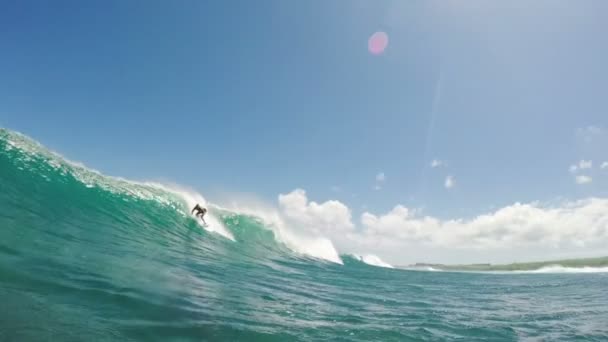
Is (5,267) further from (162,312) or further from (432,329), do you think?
(432,329)

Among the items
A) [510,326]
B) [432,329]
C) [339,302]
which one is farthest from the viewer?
[339,302]

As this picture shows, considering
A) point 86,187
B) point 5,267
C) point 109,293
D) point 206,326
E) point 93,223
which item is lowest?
point 206,326

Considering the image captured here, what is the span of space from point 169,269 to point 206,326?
558cm

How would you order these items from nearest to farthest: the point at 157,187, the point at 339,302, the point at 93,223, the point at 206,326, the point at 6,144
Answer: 1. the point at 206,326
2. the point at 339,302
3. the point at 93,223
4. the point at 6,144
5. the point at 157,187

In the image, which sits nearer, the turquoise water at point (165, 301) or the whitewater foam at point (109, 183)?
the turquoise water at point (165, 301)

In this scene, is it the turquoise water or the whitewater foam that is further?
the whitewater foam

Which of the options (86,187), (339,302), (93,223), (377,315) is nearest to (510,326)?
(377,315)

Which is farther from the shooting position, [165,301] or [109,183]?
[109,183]

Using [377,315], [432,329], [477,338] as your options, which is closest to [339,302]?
[377,315]

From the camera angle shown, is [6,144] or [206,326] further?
[6,144]

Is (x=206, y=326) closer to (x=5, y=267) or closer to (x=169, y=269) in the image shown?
(x=5, y=267)

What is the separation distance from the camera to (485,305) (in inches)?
481

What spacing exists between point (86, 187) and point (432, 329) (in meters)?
23.4

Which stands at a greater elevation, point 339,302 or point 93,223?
point 93,223
